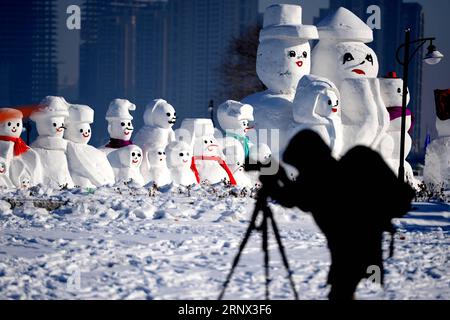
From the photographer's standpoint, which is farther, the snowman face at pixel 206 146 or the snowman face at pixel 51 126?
the snowman face at pixel 206 146

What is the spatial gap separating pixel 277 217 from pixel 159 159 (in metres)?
4.81

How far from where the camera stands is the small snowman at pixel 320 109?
521 inches

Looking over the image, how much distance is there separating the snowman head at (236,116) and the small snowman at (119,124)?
1831mm

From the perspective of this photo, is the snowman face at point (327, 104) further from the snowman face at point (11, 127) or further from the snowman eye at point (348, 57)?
the snowman face at point (11, 127)

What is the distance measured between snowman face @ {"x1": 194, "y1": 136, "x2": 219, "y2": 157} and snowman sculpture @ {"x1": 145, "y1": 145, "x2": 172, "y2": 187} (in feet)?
2.17

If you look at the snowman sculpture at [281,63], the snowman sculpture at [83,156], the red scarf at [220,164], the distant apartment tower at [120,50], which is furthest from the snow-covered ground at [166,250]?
the snowman sculpture at [281,63]

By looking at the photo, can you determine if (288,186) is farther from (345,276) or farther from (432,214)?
(432,214)

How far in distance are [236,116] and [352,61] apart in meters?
2.85

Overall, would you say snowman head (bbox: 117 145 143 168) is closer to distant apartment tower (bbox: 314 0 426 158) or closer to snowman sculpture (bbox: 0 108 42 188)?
snowman sculpture (bbox: 0 108 42 188)

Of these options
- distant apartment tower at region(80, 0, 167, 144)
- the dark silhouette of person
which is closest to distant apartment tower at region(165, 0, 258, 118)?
distant apartment tower at region(80, 0, 167, 144)

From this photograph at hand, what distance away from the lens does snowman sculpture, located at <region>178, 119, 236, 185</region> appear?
13492mm

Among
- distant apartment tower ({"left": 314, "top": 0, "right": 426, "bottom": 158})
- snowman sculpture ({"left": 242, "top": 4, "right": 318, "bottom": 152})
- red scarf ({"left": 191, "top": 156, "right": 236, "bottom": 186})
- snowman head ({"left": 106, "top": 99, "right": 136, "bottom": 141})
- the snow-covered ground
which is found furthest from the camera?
distant apartment tower ({"left": 314, "top": 0, "right": 426, "bottom": 158})
